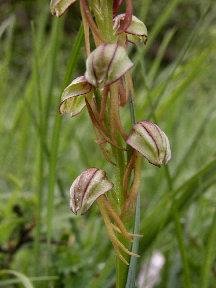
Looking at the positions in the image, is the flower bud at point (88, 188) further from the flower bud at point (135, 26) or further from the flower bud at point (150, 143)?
the flower bud at point (135, 26)

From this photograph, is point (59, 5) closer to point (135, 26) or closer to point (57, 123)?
point (135, 26)

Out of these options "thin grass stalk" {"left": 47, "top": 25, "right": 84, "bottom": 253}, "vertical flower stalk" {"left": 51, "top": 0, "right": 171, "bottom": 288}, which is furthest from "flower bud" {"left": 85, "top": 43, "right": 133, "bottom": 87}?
"thin grass stalk" {"left": 47, "top": 25, "right": 84, "bottom": 253}

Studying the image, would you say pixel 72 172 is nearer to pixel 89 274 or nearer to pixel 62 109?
pixel 89 274

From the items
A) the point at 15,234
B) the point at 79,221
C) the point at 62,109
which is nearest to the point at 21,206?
the point at 15,234

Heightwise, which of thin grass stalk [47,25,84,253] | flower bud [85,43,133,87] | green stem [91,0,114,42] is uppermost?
green stem [91,0,114,42]

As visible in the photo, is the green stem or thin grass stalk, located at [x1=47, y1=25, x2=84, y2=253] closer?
the green stem

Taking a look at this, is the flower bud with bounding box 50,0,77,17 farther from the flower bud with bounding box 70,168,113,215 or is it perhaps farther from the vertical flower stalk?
the flower bud with bounding box 70,168,113,215

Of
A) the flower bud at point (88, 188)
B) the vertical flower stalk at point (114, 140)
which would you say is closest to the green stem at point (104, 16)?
the vertical flower stalk at point (114, 140)
